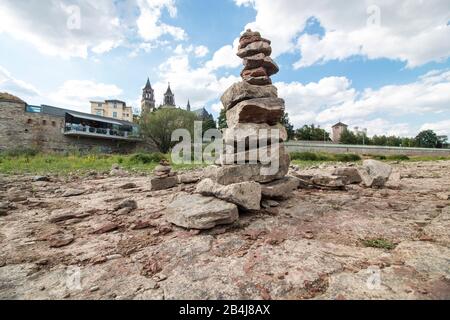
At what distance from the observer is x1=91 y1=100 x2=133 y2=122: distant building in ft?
233

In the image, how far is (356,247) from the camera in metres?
2.81

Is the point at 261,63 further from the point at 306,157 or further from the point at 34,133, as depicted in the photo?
the point at 34,133

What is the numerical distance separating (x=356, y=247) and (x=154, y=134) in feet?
127

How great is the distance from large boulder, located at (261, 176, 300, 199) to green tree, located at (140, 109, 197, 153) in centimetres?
3441

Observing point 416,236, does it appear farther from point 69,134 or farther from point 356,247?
point 69,134

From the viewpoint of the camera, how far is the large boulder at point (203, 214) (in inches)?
133

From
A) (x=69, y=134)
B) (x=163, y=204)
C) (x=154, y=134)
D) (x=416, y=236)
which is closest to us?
(x=416, y=236)

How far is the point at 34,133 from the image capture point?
3078 centimetres

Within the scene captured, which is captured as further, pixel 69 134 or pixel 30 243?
pixel 69 134

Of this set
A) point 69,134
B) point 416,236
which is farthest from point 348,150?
→ point 69,134

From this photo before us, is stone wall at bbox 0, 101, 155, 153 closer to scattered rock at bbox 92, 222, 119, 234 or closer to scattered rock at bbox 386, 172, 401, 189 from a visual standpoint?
scattered rock at bbox 92, 222, 119, 234

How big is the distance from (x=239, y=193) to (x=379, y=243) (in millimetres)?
2010

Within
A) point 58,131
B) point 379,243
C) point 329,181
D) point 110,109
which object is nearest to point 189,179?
point 329,181
